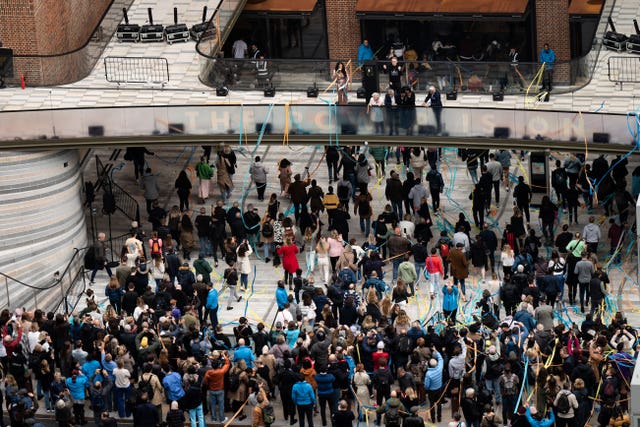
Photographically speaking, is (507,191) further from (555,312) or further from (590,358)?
(590,358)

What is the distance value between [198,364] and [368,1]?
62.2 ft

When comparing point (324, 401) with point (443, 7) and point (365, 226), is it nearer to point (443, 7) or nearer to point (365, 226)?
point (365, 226)

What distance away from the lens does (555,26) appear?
182ft

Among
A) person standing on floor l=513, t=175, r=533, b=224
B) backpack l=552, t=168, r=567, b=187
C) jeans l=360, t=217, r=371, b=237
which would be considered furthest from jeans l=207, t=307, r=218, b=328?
backpack l=552, t=168, r=567, b=187

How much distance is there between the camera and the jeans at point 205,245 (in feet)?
159

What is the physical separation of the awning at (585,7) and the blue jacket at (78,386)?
66.6ft

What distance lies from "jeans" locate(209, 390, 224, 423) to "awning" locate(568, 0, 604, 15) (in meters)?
19.0

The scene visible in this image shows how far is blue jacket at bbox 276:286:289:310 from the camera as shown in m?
43.9

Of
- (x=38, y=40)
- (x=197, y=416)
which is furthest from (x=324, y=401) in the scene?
(x=38, y=40)

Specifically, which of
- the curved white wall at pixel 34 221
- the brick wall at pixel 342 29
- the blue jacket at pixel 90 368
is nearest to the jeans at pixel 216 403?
the blue jacket at pixel 90 368

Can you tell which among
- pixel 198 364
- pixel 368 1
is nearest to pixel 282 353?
pixel 198 364

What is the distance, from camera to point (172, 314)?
42875 millimetres

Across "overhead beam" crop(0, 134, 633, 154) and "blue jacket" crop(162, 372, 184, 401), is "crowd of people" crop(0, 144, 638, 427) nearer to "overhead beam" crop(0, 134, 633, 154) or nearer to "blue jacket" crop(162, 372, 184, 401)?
"blue jacket" crop(162, 372, 184, 401)

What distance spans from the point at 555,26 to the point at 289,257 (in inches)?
514
